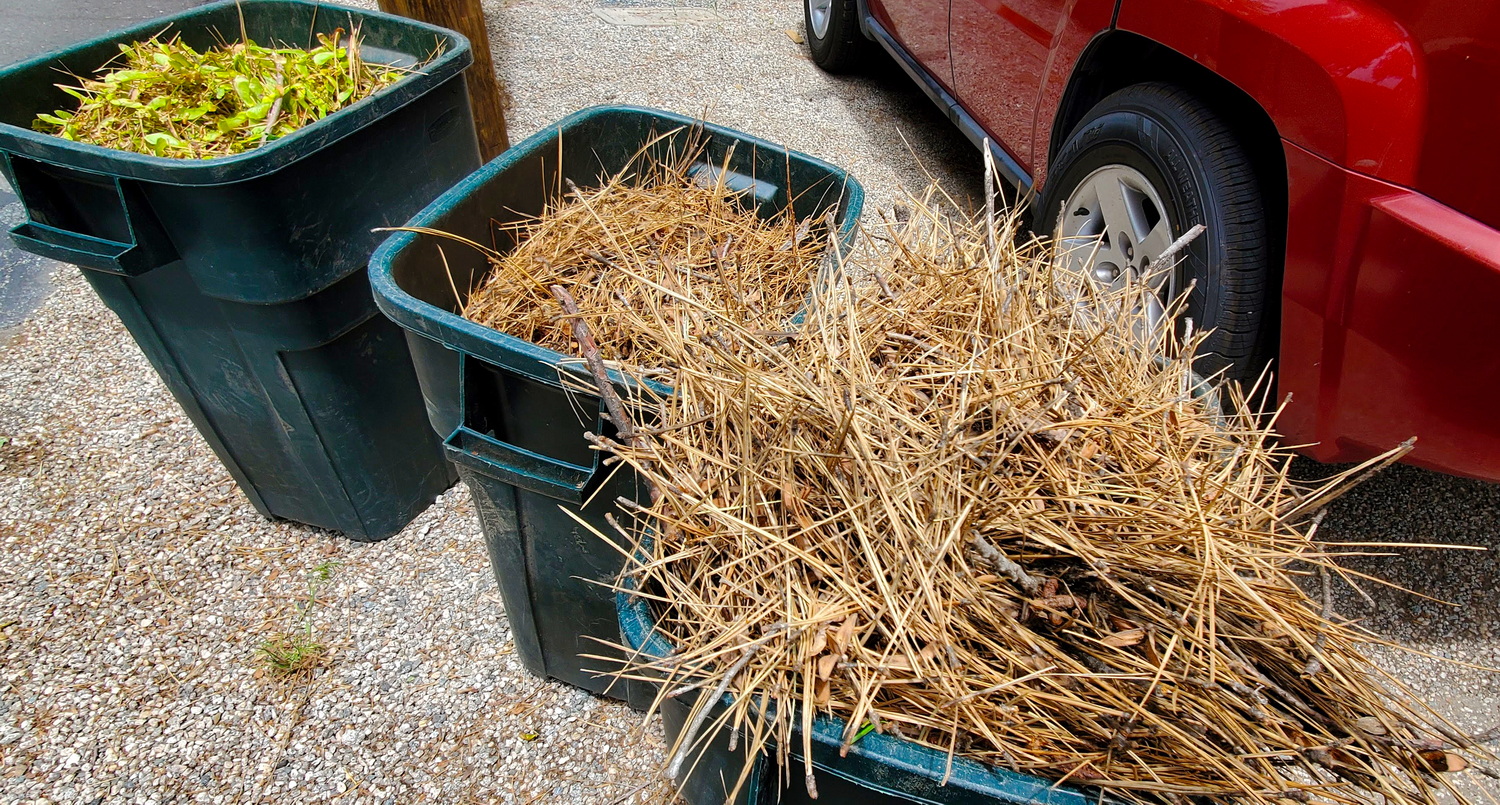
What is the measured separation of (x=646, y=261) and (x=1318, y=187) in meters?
1.59

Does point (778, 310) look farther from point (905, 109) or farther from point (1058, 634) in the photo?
point (905, 109)

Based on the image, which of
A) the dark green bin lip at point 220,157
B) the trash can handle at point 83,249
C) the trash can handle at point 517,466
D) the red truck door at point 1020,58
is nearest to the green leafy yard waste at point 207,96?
the dark green bin lip at point 220,157

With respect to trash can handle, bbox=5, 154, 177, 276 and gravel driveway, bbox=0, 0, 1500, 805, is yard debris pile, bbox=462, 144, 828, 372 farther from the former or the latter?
trash can handle, bbox=5, 154, 177, 276

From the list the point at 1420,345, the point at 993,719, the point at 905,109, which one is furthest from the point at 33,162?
the point at 905,109

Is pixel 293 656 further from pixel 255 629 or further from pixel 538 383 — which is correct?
pixel 538 383

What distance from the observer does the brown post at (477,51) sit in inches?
125

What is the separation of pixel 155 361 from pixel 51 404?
104 centimetres

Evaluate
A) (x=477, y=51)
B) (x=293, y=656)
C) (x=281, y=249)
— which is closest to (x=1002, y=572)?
(x=281, y=249)

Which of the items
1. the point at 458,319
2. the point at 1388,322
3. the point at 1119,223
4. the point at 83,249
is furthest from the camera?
the point at 1119,223

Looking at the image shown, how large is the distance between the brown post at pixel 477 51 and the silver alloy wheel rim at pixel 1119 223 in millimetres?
2210

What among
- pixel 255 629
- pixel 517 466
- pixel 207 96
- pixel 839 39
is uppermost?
pixel 207 96

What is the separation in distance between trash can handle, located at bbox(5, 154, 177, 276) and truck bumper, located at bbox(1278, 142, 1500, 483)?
2.69m

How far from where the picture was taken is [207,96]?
7.34ft

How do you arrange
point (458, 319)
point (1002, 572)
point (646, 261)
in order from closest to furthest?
point (1002, 572)
point (458, 319)
point (646, 261)
